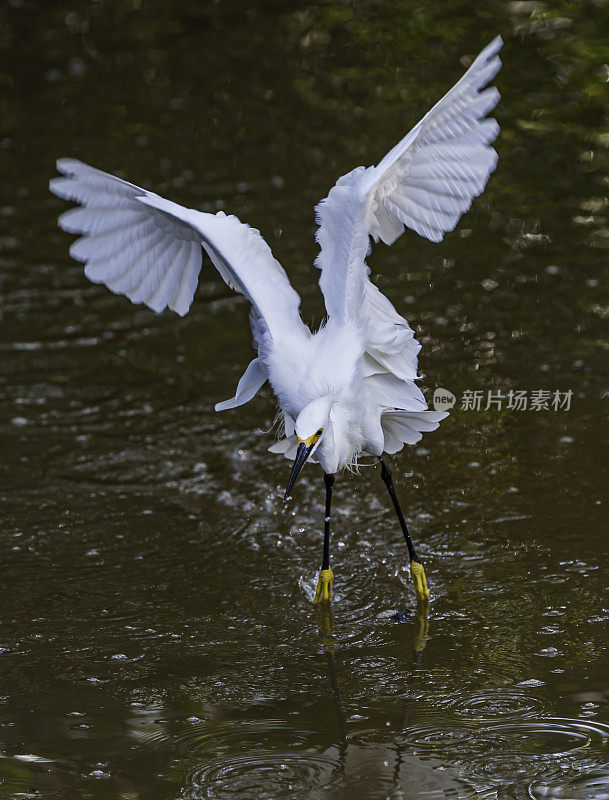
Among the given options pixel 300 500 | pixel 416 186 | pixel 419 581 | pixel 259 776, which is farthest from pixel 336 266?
pixel 259 776

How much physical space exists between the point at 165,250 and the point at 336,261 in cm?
103

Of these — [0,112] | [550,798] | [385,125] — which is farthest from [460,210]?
[0,112]

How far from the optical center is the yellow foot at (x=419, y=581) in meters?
4.59

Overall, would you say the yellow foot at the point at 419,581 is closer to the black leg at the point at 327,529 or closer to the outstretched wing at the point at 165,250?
the black leg at the point at 327,529

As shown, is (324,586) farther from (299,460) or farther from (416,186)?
(416,186)

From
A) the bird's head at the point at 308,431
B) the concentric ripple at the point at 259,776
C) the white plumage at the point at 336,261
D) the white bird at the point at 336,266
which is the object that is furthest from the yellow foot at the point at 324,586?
the concentric ripple at the point at 259,776

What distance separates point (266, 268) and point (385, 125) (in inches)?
206

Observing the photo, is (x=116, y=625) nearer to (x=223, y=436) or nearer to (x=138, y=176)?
(x=223, y=436)

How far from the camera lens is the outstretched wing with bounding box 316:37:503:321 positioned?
4.09m

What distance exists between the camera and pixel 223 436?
6035mm

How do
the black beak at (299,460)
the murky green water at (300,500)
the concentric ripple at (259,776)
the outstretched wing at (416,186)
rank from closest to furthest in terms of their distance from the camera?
the concentric ripple at (259,776), the murky green water at (300,500), the black beak at (299,460), the outstretched wing at (416,186)

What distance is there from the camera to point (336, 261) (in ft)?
13.8

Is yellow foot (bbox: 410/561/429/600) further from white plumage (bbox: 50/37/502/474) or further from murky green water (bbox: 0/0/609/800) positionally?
white plumage (bbox: 50/37/502/474)

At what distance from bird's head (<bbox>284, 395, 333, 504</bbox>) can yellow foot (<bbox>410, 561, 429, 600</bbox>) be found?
79 centimetres
